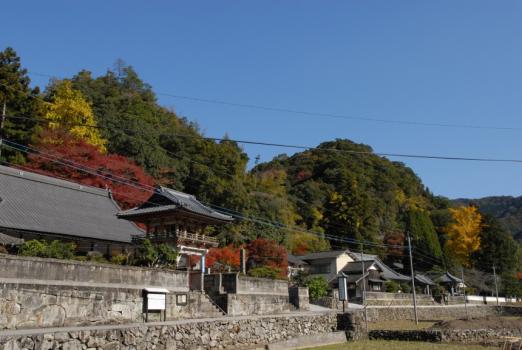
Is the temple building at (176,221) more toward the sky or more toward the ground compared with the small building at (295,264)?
more toward the sky

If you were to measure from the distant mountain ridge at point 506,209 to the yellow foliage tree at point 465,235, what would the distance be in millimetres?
58289

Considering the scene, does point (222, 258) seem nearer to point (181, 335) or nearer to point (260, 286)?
point (260, 286)

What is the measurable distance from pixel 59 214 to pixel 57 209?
672 millimetres

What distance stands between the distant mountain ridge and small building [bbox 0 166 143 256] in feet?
383

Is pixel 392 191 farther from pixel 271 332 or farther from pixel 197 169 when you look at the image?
pixel 271 332

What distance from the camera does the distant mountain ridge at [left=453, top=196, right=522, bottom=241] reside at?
132438mm

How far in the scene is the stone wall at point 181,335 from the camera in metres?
11.7

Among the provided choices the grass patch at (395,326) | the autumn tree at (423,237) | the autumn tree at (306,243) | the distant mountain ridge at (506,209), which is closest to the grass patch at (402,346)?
the grass patch at (395,326)

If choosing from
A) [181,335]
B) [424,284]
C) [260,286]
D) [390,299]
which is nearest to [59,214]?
[260,286]

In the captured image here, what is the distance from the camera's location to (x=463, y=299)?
54.6 metres

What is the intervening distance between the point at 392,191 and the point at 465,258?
65.3 feet

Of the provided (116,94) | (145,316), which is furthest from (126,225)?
(116,94)

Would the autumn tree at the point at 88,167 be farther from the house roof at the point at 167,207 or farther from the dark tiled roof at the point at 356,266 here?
the dark tiled roof at the point at 356,266

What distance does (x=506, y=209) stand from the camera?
156m
